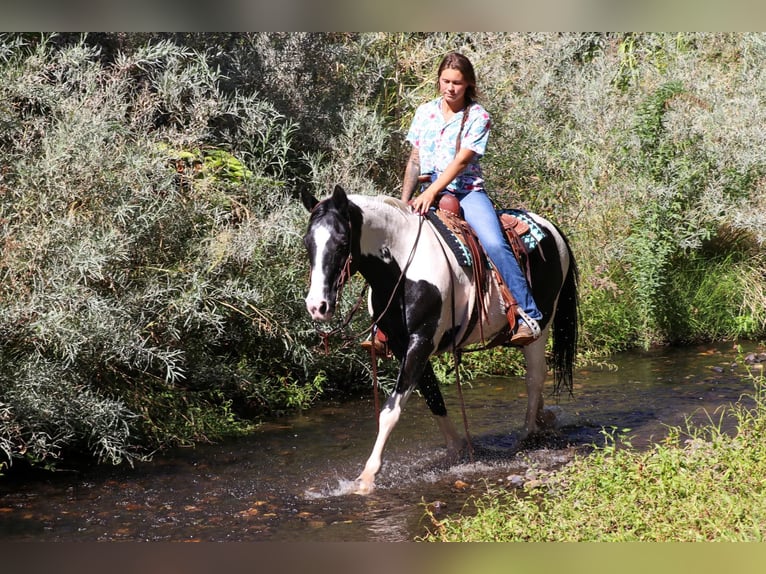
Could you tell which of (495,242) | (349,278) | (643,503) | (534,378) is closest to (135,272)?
(349,278)

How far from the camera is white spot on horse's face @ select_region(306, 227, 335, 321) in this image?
554 centimetres

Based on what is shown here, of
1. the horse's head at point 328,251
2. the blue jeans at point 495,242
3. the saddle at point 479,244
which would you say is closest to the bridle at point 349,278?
the horse's head at point 328,251

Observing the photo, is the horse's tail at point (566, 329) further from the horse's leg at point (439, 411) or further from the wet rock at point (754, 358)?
the wet rock at point (754, 358)

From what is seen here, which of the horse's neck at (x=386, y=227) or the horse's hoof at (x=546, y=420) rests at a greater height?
the horse's neck at (x=386, y=227)

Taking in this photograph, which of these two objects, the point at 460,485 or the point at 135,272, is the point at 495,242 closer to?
the point at 460,485

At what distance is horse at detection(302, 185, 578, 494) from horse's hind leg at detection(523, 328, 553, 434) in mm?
297

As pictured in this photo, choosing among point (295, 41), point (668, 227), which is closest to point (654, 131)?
point (668, 227)

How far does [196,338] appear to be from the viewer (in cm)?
826

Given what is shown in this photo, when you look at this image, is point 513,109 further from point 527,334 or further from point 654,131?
point 527,334

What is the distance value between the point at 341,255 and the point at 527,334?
6.07 ft

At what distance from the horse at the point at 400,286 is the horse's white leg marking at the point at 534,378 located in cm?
29

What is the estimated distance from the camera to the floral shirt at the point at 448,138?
657cm

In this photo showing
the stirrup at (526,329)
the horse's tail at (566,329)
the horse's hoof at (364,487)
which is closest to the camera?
the horse's hoof at (364,487)

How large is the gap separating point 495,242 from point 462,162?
633 millimetres
